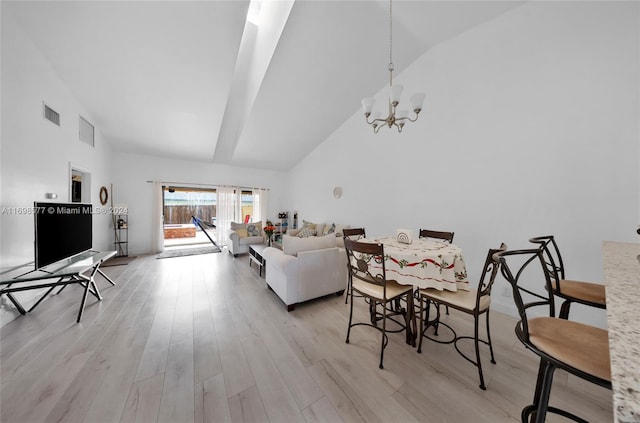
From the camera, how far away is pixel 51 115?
266cm

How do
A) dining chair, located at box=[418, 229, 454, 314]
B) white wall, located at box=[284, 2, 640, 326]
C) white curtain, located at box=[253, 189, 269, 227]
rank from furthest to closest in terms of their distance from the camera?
1. white curtain, located at box=[253, 189, 269, 227]
2. dining chair, located at box=[418, 229, 454, 314]
3. white wall, located at box=[284, 2, 640, 326]

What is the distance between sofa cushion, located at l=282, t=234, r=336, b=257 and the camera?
8.31 ft

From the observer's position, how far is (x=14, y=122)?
2086mm

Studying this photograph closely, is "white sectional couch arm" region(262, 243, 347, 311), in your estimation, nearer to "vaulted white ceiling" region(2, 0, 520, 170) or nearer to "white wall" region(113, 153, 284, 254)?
"vaulted white ceiling" region(2, 0, 520, 170)

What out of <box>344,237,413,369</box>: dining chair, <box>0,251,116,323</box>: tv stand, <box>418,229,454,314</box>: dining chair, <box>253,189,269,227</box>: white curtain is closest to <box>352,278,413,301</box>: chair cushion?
<box>344,237,413,369</box>: dining chair

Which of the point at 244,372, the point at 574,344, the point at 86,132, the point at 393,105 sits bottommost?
the point at 244,372

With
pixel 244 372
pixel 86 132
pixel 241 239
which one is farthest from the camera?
pixel 241 239

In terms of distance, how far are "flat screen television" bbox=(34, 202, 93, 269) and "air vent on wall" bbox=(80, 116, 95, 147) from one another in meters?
1.48

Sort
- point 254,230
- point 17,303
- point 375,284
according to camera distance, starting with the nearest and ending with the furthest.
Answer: point 375,284
point 17,303
point 254,230

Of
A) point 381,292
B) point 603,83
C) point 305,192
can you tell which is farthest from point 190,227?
point 603,83

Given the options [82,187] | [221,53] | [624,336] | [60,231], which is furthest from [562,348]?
[82,187]

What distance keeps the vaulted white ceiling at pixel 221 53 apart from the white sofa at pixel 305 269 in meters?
2.59

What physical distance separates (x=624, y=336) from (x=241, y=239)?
16.9 feet

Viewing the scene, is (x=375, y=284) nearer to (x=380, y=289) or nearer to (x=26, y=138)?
(x=380, y=289)
